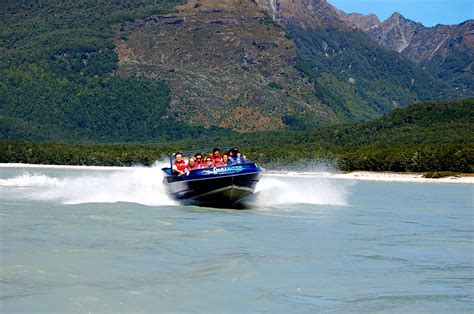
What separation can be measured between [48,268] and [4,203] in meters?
→ 18.7

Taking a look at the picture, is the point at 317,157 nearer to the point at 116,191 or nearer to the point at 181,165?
the point at 116,191

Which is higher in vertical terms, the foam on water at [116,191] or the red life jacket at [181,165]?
the red life jacket at [181,165]

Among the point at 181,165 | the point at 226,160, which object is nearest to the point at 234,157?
the point at 226,160

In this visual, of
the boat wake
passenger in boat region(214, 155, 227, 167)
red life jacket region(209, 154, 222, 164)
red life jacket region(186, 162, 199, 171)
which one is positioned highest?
red life jacket region(209, 154, 222, 164)

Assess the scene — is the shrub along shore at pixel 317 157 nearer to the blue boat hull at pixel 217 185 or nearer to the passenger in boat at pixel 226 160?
the blue boat hull at pixel 217 185

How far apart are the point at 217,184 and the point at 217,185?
51mm

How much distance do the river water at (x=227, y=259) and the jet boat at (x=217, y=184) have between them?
2.16 ft

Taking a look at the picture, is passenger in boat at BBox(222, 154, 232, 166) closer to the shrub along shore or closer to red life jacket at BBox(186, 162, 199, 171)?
red life jacket at BBox(186, 162, 199, 171)

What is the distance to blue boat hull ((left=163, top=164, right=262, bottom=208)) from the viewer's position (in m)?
35.6

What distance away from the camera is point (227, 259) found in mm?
A: 23438

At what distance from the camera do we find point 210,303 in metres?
18.6

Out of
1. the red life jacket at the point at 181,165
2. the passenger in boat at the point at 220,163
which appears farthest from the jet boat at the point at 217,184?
the passenger in boat at the point at 220,163

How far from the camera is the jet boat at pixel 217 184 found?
35.6 m

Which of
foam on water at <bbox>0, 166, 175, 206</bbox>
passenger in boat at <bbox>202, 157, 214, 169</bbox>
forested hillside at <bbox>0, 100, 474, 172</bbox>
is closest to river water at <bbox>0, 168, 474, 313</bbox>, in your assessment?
foam on water at <bbox>0, 166, 175, 206</bbox>
